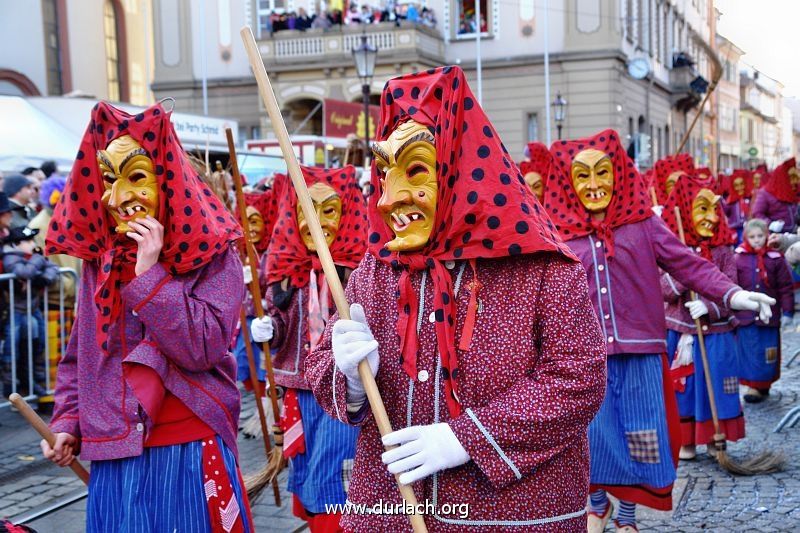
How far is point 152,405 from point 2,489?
350 centimetres

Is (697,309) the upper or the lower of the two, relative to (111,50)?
lower

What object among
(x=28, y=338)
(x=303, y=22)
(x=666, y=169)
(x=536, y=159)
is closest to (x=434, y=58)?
(x=303, y=22)

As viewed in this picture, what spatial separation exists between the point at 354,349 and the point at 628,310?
2.71m

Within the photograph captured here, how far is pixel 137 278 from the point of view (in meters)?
3.20

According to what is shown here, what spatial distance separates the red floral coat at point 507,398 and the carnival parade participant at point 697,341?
456cm

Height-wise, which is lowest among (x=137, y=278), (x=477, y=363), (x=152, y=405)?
(x=152, y=405)

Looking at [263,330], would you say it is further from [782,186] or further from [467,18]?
[467,18]

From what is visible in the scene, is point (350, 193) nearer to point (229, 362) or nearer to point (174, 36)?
point (229, 362)

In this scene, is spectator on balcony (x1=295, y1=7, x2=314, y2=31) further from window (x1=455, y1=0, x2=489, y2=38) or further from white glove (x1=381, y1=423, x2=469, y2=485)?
white glove (x1=381, y1=423, x2=469, y2=485)

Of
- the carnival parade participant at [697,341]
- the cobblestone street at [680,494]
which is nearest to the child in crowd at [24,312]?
the cobblestone street at [680,494]

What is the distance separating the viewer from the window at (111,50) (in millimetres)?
34188

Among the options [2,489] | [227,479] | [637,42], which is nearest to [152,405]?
[227,479]

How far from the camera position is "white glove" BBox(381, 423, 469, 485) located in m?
2.40

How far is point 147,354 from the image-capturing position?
3.30 meters
